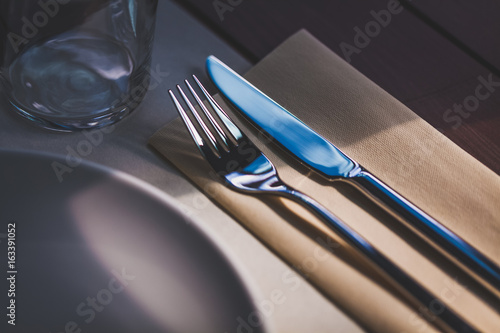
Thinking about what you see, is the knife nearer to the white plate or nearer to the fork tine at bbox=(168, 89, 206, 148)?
the fork tine at bbox=(168, 89, 206, 148)

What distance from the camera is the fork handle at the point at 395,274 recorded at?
42 cm

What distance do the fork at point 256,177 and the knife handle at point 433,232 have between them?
4 cm

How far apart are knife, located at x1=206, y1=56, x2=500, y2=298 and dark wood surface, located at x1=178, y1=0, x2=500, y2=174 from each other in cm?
9

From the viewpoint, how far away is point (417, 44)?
66 centimetres

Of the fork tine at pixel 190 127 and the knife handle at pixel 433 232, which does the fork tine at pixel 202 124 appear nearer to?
the fork tine at pixel 190 127

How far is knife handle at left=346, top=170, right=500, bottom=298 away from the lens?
1.47ft

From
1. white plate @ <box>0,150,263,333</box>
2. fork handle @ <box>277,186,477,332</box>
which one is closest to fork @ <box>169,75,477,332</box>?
fork handle @ <box>277,186,477,332</box>

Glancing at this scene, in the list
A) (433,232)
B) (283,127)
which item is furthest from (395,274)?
(283,127)

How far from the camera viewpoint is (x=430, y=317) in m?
0.43

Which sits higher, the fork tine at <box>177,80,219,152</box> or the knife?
the knife

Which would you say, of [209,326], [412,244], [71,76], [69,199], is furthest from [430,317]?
[71,76]

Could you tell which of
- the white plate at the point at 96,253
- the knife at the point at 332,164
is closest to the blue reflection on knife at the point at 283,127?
the knife at the point at 332,164

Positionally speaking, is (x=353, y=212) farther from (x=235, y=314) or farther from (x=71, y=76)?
(x=71, y=76)

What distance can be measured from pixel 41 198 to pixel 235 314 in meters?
0.15
